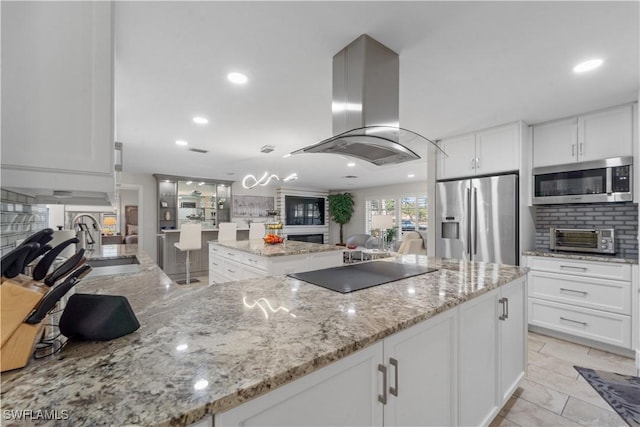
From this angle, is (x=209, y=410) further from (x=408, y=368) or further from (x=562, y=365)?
(x=562, y=365)

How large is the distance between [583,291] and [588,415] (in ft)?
4.31

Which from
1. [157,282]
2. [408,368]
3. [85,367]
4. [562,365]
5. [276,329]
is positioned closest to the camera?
[85,367]

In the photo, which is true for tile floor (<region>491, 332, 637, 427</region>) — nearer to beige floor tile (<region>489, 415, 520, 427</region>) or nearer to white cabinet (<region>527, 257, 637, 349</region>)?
beige floor tile (<region>489, 415, 520, 427</region>)

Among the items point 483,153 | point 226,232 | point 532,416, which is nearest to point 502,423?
point 532,416

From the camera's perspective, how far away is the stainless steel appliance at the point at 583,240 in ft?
8.64

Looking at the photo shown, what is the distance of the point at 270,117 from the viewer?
282cm

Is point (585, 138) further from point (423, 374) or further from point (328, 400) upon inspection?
point (328, 400)

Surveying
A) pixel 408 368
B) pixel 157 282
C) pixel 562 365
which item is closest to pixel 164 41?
pixel 157 282

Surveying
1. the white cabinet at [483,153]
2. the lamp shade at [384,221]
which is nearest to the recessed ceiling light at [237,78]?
the white cabinet at [483,153]

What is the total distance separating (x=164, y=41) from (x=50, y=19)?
3.19ft

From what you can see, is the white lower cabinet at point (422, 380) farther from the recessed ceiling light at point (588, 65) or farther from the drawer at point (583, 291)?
the recessed ceiling light at point (588, 65)

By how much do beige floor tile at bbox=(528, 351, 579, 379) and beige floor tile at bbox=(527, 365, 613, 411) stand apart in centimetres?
6

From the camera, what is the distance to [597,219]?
9.33 feet

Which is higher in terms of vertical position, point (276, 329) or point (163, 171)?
point (163, 171)
